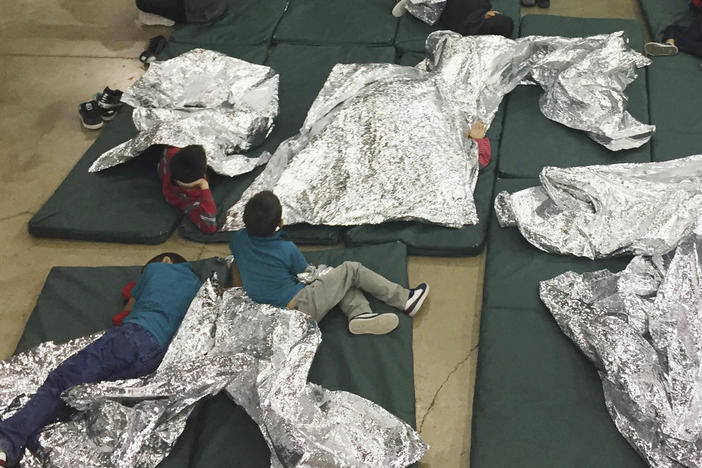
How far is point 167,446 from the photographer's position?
8.00 ft

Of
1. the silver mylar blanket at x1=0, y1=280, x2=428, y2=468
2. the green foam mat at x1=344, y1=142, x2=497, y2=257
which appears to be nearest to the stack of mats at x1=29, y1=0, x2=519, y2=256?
the green foam mat at x1=344, y1=142, x2=497, y2=257

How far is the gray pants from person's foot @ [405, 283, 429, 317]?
0.07 ft

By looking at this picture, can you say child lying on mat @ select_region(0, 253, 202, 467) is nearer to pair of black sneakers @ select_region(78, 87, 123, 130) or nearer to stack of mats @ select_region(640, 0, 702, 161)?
pair of black sneakers @ select_region(78, 87, 123, 130)

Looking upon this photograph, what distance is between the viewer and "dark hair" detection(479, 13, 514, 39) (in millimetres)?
3980

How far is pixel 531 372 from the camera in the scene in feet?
8.59

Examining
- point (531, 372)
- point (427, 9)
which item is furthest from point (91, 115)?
point (531, 372)

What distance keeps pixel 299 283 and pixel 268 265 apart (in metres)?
0.17

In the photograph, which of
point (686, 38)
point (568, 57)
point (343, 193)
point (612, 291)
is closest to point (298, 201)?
point (343, 193)

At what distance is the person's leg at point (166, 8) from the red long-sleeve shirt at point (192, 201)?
1.50 metres

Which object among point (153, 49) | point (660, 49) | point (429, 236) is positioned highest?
point (660, 49)

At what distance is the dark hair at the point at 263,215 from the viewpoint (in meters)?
2.63

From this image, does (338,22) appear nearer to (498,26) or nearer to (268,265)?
(498,26)

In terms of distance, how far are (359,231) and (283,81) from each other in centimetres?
126

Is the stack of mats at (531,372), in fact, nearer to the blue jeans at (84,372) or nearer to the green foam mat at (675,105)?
the green foam mat at (675,105)
